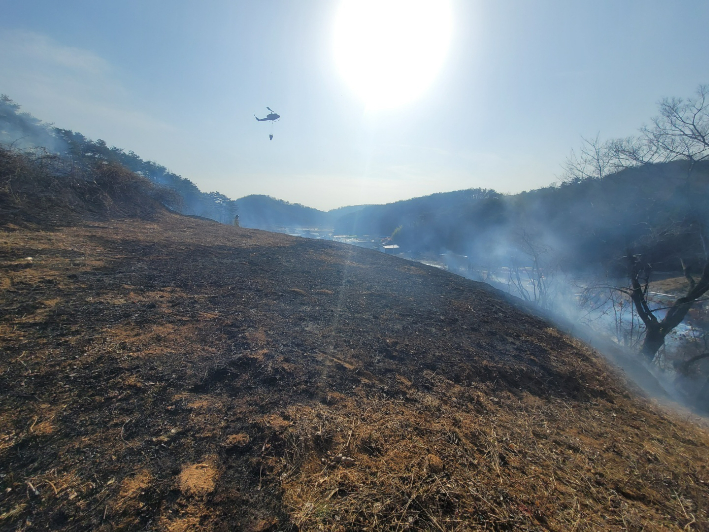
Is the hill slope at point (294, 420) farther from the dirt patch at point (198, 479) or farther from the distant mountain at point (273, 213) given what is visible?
the distant mountain at point (273, 213)

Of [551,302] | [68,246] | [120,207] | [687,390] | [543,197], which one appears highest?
[543,197]

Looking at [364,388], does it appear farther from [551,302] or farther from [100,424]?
[551,302]

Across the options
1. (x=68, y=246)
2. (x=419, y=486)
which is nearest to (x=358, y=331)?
(x=419, y=486)

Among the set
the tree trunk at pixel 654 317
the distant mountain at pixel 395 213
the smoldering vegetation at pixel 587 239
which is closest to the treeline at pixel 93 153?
the smoldering vegetation at pixel 587 239

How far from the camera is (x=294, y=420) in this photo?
A: 7.26ft

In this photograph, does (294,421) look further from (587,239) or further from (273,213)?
(273,213)

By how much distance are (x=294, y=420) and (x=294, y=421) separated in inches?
0.5

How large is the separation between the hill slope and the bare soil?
0.01m

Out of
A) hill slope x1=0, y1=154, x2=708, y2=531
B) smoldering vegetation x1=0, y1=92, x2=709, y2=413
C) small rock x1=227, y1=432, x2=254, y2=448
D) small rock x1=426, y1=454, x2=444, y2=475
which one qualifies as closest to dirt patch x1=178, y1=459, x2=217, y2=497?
hill slope x1=0, y1=154, x2=708, y2=531

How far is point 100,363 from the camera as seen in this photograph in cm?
246

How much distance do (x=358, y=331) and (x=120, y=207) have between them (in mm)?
10793

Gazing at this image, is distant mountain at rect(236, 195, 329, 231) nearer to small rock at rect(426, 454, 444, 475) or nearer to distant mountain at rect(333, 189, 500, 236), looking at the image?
distant mountain at rect(333, 189, 500, 236)

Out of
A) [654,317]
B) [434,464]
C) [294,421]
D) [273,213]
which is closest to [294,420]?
[294,421]

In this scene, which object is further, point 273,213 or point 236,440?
point 273,213
